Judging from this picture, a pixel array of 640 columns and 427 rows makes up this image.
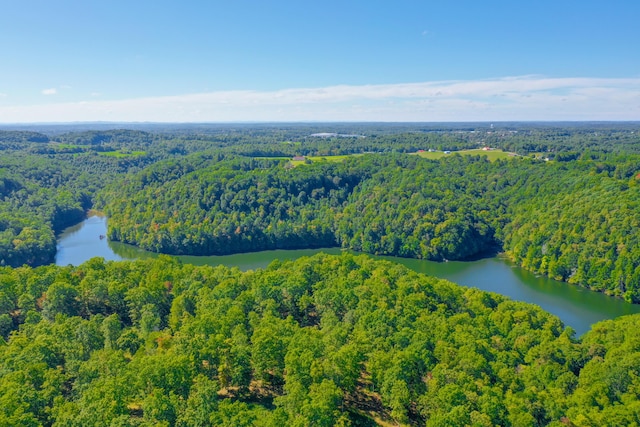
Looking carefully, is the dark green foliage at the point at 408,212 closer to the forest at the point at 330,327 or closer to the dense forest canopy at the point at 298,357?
the forest at the point at 330,327

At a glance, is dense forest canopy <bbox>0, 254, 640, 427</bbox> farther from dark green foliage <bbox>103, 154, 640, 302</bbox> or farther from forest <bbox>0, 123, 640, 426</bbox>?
dark green foliage <bbox>103, 154, 640, 302</bbox>

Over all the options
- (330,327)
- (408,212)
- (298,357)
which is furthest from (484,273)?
(298,357)

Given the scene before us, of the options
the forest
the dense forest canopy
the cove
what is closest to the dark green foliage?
the forest

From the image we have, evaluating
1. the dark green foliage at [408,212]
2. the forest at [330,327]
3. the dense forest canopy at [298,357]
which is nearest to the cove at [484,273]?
the dark green foliage at [408,212]

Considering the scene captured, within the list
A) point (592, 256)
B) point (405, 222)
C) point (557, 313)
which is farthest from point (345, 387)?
point (405, 222)

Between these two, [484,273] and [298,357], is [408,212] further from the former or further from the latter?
[298,357]

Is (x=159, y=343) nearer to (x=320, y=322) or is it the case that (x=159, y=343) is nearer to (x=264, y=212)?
(x=320, y=322)

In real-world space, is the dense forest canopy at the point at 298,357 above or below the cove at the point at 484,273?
above

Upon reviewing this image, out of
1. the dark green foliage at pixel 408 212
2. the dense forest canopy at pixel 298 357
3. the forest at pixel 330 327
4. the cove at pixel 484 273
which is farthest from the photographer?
the dark green foliage at pixel 408 212
